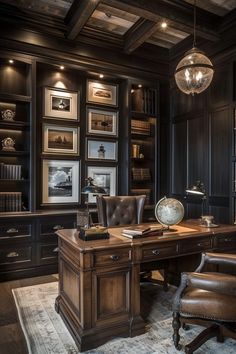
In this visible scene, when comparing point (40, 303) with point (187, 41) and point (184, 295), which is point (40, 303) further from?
point (187, 41)

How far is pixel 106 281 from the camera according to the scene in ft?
6.86

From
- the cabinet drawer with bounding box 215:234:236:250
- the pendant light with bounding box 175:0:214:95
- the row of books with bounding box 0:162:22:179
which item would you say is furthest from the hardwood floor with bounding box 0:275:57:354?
the pendant light with bounding box 175:0:214:95

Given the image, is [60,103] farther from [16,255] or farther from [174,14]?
[16,255]

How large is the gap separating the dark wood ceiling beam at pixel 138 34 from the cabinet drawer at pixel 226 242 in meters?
2.73

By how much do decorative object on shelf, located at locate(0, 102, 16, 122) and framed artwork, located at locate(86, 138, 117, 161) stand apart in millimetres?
1168

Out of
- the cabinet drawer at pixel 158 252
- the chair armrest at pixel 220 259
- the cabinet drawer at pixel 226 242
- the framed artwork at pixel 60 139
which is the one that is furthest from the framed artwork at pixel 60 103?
the chair armrest at pixel 220 259

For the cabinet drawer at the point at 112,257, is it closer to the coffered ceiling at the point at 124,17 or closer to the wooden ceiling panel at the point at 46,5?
the coffered ceiling at the point at 124,17

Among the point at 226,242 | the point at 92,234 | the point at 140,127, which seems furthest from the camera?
the point at 140,127

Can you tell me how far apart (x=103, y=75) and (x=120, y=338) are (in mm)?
3570

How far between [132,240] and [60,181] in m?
2.17

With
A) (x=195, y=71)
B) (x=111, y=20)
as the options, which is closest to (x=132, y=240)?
(x=195, y=71)

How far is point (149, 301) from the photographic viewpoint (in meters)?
2.82

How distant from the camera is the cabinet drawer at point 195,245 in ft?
7.96

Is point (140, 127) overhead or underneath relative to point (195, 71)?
underneath
